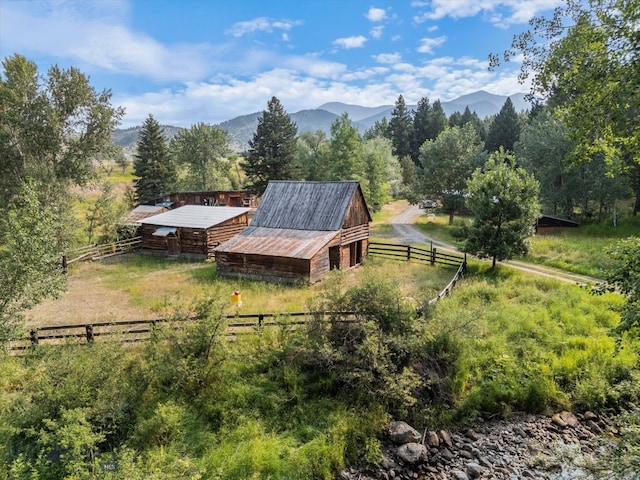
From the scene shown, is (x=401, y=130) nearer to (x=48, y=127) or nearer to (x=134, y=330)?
(x=48, y=127)

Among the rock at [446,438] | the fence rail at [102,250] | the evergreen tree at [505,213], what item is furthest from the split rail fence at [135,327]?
the fence rail at [102,250]

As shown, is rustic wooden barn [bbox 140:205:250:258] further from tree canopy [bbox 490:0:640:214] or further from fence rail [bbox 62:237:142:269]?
tree canopy [bbox 490:0:640:214]

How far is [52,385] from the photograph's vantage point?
9953 millimetres

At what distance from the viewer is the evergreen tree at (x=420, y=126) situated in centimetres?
7638

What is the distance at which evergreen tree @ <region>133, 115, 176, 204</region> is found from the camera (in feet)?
145

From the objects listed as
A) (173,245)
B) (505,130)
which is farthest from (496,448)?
(505,130)

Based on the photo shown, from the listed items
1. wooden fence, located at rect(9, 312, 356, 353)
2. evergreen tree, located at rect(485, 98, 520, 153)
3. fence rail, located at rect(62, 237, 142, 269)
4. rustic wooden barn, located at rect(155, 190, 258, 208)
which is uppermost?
evergreen tree, located at rect(485, 98, 520, 153)

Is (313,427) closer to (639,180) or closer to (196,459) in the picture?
(196,459)

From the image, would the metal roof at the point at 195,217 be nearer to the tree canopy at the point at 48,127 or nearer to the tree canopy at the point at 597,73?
the tree canopy at the point at 48,127

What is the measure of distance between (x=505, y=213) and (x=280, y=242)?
42.2ft

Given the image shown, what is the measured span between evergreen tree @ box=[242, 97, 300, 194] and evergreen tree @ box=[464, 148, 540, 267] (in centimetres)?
2867

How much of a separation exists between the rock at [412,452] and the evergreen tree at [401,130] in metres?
72.1

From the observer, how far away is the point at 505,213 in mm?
20734


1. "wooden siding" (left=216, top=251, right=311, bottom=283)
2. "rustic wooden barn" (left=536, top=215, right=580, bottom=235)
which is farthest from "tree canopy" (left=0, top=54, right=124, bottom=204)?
"rustic wooden barn" (left=536, top=215, right=580, bottom=235)
